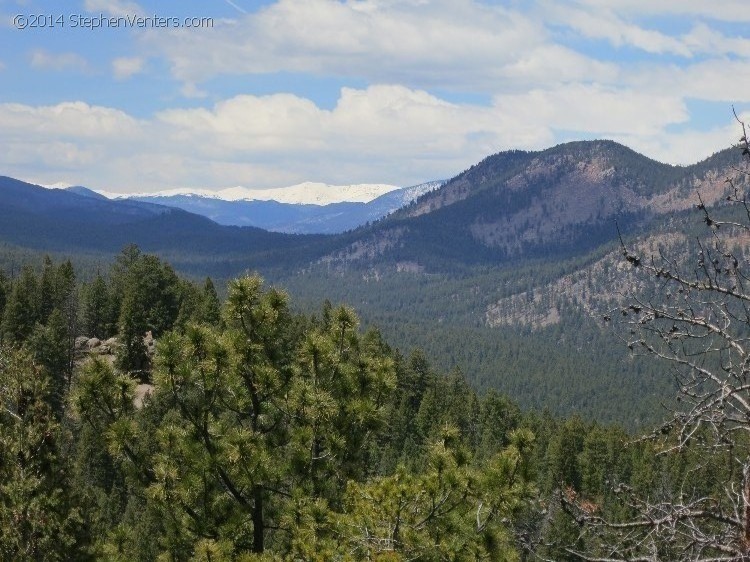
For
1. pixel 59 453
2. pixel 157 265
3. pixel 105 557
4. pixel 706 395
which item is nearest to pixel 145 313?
pixel 157 265

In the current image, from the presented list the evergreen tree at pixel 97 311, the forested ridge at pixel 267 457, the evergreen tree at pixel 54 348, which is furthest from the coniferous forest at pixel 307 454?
the evergreen tree at pixel 97 311

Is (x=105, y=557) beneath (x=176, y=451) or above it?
beneath

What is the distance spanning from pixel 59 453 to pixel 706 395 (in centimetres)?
1578

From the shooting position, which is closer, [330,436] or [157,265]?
[330,436]

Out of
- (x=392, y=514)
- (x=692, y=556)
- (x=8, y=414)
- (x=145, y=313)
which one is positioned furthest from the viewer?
(x=145, y=313)

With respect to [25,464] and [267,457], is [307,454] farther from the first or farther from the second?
[25,464]

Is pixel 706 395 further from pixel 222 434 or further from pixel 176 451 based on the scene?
pixel 176 451

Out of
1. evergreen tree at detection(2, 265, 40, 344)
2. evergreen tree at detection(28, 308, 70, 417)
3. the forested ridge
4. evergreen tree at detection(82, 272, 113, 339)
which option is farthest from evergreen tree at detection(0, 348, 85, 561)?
evergreen tree at detection(82, 272, 113, 339)

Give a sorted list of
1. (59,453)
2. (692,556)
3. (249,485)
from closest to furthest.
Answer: (692,556)
(249,485)
(59,453)

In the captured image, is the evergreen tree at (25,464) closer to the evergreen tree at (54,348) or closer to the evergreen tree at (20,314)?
the evergreen tree at (54,348)

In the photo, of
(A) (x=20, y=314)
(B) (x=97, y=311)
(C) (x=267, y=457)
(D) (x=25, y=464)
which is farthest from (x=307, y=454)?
(B) (x=97, y=311)

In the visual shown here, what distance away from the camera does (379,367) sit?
13109mm

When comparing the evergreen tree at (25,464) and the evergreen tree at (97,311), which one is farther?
the evergreen tree at (97,311)

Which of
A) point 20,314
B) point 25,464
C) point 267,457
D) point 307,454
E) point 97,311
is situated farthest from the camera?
point 97,311
